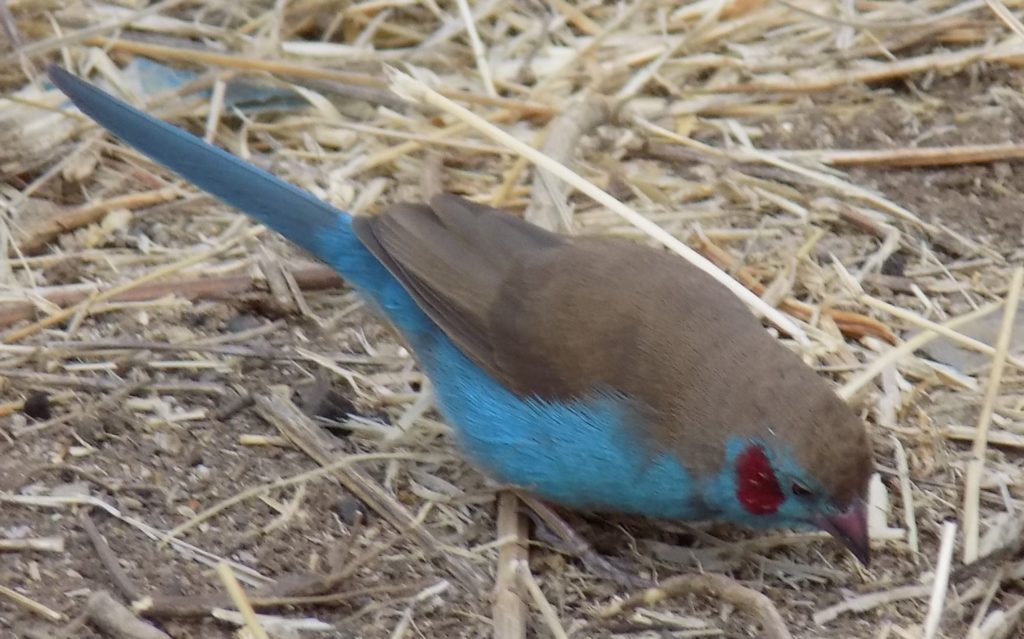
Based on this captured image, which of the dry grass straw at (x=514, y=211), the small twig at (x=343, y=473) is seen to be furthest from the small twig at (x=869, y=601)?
the small twig at (x=343, y=473)

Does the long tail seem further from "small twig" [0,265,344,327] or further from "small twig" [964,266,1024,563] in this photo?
"small twig" [964,266,1024,563]

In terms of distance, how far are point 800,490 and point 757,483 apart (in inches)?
3.8

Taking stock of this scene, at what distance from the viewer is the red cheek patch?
304 centimetres

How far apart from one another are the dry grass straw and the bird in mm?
202

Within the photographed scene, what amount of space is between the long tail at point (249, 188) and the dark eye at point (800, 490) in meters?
1.21

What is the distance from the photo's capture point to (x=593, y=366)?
3.27 metres

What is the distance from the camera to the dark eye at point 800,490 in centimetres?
300

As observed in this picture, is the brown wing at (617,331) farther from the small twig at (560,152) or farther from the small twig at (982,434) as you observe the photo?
the small twig at (560,152)

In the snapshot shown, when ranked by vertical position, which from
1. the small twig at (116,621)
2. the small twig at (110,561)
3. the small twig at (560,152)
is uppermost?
the small twig at (560,152)

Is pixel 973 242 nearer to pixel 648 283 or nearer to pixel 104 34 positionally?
pixel 648 283

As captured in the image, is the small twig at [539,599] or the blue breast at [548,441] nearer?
the small twig at [539,599]

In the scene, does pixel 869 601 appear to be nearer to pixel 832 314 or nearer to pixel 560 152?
pixel 832 314

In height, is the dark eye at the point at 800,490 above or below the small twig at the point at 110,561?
above

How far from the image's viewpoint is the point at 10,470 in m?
3.42
